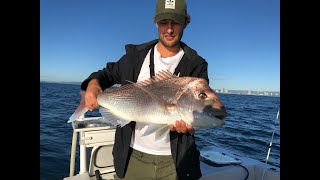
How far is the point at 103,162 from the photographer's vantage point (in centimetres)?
469

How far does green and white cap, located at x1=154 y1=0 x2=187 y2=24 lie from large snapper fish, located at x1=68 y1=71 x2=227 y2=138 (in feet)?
1.96

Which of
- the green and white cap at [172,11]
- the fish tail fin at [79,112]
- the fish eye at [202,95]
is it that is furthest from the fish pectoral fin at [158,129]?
the green and white cap at [172,11]

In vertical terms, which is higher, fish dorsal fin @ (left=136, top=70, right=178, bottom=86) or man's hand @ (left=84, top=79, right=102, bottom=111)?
fish dorsal fin @ (left=136, top=70, right=178, bottom=86)

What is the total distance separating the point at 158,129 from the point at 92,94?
87 cm

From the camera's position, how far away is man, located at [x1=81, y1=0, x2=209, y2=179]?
2.91 metres

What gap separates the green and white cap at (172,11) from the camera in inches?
115

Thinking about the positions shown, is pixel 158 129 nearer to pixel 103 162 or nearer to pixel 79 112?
pixel 79 112

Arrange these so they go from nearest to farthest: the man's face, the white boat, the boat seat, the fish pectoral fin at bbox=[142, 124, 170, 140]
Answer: the fish pectoral fin at bbox=[142, 124, 170, 140] < the man's face < the white boat < the boat seat

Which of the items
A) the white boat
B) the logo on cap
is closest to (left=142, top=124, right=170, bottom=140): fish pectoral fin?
the logo on cap

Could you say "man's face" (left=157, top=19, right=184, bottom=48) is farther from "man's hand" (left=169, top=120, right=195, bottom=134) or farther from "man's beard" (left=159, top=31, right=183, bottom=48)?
"man's hand" (left=169, top=120, right=195, bottom=134)

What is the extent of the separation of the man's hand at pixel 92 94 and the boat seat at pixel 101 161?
1.67m

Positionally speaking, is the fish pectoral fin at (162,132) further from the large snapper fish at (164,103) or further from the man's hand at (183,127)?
the man's hand at (183,127)

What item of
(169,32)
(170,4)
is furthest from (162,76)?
(170,4)
